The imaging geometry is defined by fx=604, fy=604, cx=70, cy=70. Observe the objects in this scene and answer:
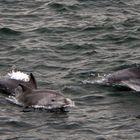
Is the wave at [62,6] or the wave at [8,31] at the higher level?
the wave at [62,6]

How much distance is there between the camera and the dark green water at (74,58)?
14844 mm

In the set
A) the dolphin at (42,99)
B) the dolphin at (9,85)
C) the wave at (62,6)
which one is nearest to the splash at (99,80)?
the dolphin at (9,85)

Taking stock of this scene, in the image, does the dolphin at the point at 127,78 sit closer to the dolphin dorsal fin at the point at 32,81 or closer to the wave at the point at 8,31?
the dolphin dorsal fin at the point at 32,81

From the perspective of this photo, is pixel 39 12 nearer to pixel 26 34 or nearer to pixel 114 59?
pixel 26 34

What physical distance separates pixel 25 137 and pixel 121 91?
4.67m

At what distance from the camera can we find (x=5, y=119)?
15273mm

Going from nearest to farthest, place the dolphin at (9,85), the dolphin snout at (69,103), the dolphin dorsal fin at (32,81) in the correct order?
the dolphin snout at (69,103)
the dolphin dorsal fin at (32,81)
the dolphin at (9,85)

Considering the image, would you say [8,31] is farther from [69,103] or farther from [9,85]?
[69,103]

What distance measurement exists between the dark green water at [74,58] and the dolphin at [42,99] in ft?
1.10

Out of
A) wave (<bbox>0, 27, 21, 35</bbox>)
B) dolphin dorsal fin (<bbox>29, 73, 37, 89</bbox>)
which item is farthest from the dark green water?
dolphin dorsal fin (<bbox>29, 73, 37, 89</bbox>)

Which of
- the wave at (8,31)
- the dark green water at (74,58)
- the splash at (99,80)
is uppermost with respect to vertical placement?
the wave at (8,31)

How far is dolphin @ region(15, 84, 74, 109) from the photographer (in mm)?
16016

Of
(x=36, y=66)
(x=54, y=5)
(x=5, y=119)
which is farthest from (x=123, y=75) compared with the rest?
(x=54, y=5)

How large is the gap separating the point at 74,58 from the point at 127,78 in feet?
9.72
